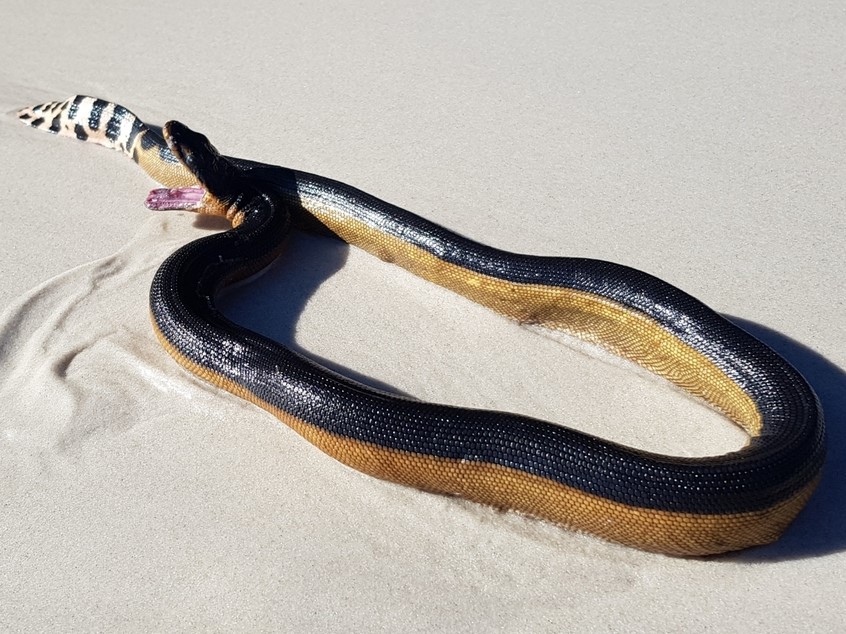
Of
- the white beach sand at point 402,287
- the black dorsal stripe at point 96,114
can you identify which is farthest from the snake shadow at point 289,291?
the black dorsal stripe at point 96,114

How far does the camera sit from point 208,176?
244 inches

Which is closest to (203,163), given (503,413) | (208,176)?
(208,176)

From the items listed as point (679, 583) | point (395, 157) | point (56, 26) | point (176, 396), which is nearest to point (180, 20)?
point (56, 26)

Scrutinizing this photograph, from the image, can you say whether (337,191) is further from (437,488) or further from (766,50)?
(766,50)

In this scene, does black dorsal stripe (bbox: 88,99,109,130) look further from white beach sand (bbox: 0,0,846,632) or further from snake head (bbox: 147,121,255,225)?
snake head (bbox: 147,121,255,225)

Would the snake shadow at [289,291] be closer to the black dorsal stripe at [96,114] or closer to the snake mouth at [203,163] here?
the snake mouth at [203,163]

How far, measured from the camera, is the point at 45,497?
14.2ft

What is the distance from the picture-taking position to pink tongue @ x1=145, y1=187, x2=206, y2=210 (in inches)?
252

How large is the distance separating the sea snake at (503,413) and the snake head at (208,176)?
0.04ft

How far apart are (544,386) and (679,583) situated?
1474mm

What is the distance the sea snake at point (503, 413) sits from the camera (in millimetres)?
3783

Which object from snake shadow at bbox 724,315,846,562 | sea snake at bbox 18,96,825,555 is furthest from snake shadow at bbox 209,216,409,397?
snake shadow at bbox 724,315,846,562

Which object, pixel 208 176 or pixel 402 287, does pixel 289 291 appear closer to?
pixel 402 287

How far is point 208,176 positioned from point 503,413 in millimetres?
3238
